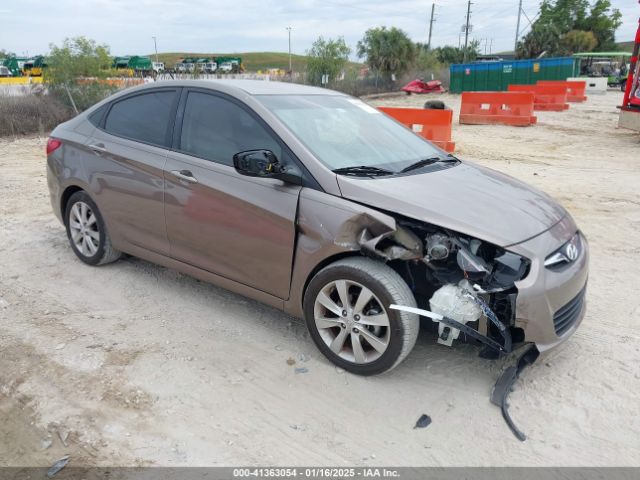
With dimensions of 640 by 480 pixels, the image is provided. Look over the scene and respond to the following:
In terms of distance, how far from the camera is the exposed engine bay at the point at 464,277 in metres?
3.07

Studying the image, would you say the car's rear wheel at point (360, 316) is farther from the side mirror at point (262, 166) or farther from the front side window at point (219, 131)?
the front side window at point (219, 131)

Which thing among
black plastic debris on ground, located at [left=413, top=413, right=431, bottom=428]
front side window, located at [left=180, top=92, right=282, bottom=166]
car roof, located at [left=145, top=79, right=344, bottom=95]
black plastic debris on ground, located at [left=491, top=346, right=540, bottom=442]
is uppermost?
car roof, located at [left=145, top=79, right=344, bottom=95]

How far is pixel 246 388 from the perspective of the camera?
329 cm

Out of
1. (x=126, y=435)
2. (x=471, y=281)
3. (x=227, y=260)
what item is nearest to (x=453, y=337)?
(x=471, y=281)

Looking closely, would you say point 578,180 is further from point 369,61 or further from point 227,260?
point 369,61

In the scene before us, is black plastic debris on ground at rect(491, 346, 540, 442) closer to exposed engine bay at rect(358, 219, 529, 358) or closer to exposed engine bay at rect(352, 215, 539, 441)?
exposed engine bay at rect(352, 215, 539, 441)

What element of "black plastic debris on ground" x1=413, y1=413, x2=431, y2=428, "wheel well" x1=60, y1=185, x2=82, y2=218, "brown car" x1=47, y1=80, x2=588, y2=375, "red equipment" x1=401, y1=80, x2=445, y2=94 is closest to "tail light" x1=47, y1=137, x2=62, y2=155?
"wheel well" x1=60, y1=185, x2=82, y2=218

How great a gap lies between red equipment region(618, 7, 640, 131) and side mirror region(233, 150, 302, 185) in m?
13.3

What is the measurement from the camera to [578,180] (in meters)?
9.05

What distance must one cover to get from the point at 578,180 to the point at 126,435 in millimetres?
8444

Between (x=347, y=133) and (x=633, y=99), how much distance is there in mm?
13311

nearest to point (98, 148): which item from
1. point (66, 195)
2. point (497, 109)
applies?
point (66, 195)

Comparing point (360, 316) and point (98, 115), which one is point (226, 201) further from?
point (98, 115)

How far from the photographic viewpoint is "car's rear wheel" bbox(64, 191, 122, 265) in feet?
15.8
